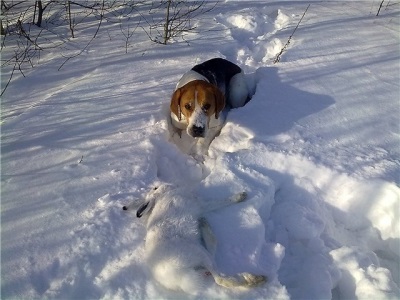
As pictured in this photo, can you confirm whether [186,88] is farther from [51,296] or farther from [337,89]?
[51,296]

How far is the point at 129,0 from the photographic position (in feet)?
24.9

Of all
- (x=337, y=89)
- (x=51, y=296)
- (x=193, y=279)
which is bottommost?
(x=51, y=296)

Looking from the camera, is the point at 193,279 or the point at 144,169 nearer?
the point at 193,279

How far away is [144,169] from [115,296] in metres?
1.29

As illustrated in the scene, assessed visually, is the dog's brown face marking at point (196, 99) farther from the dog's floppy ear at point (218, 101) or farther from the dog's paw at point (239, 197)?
the dog's paw at point (239, 197)

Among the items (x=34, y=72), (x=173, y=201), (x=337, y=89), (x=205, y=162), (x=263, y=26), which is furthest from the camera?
(x=263, y=26)

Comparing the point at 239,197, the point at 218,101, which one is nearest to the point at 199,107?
the point at 218,101

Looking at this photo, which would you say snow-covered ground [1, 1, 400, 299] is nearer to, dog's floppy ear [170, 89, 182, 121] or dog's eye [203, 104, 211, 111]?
dog's floppy ear [170, 89, 182, 121]

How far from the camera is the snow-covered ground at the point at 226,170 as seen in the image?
9.07 ft

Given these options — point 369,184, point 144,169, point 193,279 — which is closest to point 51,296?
point 193,279

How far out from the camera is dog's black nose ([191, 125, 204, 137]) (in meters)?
3.92

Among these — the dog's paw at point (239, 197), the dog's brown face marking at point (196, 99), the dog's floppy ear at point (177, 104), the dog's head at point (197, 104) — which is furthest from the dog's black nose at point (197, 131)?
the dog's paw at point (239, 197)

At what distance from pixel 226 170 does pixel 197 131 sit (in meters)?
0.62

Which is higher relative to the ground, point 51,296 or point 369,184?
point 369,184
